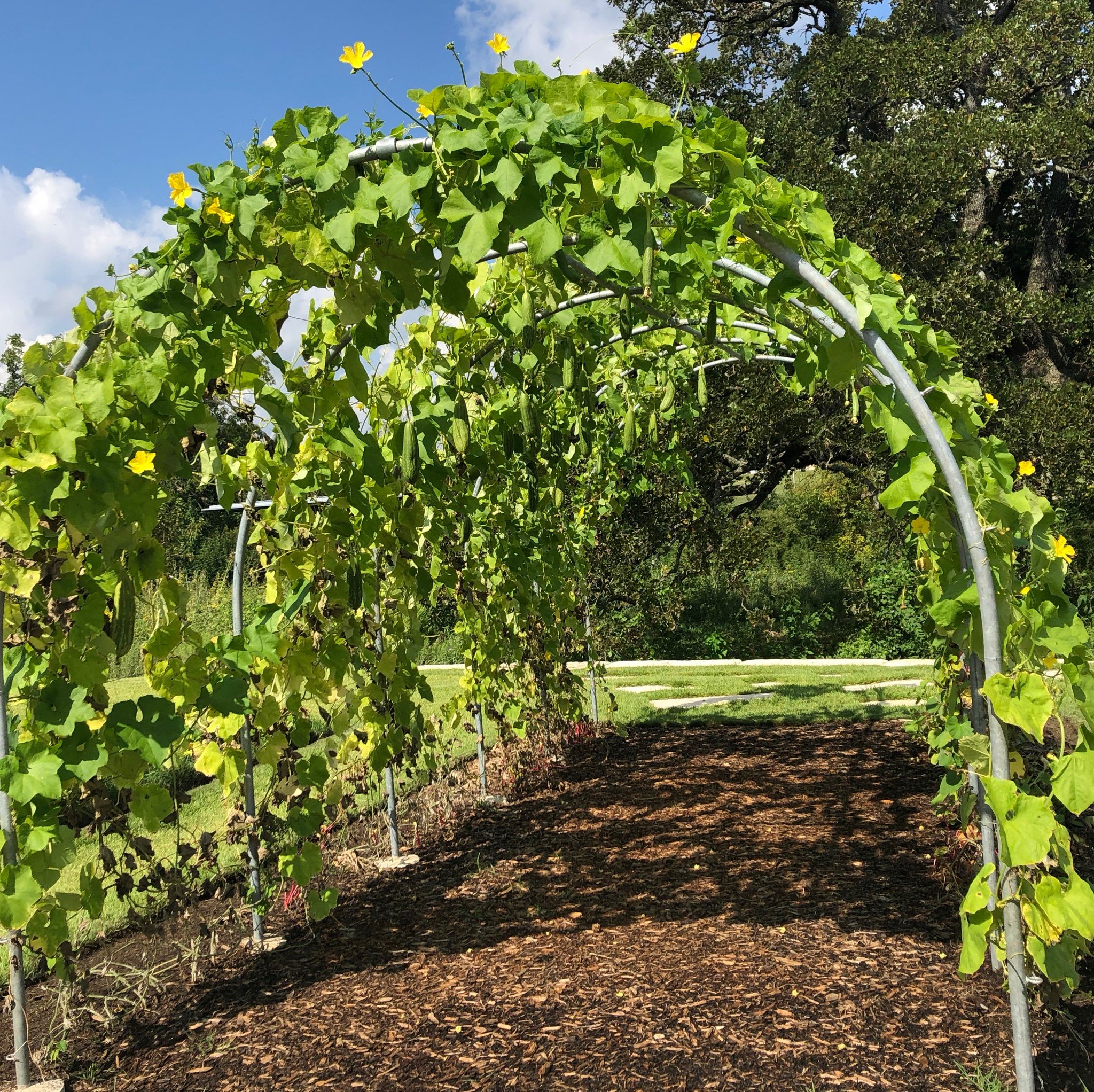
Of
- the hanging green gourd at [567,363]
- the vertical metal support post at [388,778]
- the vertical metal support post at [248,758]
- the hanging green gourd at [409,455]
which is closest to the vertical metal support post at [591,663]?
the vertical metal support post at [388,778]

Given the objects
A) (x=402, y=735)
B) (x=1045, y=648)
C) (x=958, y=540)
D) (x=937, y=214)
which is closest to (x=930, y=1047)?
(x=1045, y=648)

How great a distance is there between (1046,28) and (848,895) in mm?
8799

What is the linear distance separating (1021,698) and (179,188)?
6.60 ft

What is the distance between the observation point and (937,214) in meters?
8.96

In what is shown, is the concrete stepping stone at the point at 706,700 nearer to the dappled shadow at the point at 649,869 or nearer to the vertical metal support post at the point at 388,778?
the dappled shadow at the point at 649,869

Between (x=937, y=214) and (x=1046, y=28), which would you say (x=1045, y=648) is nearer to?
(x=937, y=214)

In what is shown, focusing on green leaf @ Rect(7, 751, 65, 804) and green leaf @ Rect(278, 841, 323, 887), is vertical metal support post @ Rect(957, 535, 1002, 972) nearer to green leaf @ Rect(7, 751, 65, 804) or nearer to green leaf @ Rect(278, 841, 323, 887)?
green leaf @ Rect(278, 841, 323, 887)

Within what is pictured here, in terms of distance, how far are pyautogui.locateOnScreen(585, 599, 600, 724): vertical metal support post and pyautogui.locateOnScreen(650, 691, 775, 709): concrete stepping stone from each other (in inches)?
29.3

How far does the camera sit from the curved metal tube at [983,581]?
1.83m

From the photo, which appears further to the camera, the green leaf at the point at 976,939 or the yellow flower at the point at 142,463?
the yellow flower at the point at 142,463

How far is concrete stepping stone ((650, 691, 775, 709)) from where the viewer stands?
744cm

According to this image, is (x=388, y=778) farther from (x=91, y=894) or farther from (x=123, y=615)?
(x=123, y=615)

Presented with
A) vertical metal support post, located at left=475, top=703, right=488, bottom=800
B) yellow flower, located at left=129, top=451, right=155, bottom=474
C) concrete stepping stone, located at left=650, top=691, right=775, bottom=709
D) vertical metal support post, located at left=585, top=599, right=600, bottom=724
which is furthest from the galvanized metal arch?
concrete stepping stone, located at left=650, top=691, right=775, bottom=709

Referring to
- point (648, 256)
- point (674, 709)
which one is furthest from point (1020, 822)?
point (674, 709)
